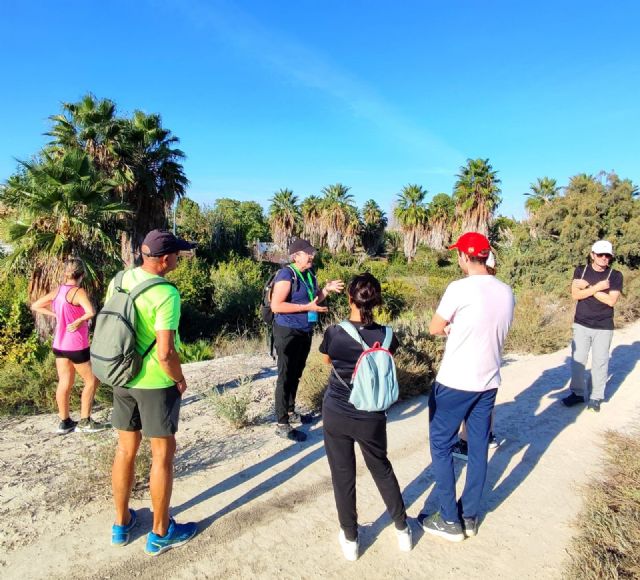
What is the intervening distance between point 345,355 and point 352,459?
0.64m

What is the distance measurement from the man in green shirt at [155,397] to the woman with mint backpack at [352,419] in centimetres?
90

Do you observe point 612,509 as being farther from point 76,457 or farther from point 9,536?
point 76,457

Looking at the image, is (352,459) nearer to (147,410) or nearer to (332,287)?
(147,410)

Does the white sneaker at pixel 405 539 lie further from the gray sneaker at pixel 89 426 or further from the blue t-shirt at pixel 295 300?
the gray sneaker at pixel 89 426

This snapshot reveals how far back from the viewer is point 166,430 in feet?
8.28

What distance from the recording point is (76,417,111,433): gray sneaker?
14.7ft

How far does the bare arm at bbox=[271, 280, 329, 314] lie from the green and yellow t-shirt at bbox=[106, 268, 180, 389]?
5.08ft

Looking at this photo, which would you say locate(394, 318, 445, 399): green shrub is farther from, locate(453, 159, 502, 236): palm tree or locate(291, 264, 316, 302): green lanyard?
locate(453, 159, 502, 236): palm tree

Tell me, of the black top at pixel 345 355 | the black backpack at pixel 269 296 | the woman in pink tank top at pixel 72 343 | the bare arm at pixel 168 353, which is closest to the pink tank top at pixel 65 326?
the woman in pink tank top at pixel 72 343

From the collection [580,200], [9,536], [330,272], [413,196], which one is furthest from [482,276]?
[413,196]

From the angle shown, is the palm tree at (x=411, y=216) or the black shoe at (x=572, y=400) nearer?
the black shoe at (x=572, y=400)

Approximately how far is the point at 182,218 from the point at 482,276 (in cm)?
3709

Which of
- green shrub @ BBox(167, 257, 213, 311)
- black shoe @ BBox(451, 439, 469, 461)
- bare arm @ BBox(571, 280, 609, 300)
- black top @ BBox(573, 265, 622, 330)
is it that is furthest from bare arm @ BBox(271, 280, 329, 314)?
green shrub @ BBox(167, 257, 213, 311)

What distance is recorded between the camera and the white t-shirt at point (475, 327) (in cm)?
263
